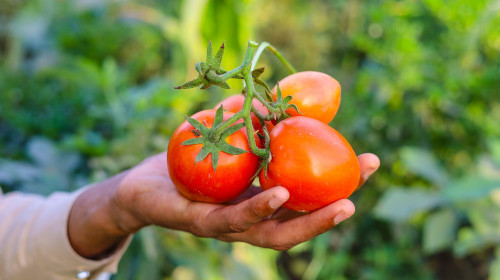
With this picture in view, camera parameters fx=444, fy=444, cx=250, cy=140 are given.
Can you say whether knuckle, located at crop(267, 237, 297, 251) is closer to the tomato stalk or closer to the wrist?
the tomato stalk

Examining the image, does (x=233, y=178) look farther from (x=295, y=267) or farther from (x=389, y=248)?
(x=295, y=267)

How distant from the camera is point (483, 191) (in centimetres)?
195

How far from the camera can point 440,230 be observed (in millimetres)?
2160

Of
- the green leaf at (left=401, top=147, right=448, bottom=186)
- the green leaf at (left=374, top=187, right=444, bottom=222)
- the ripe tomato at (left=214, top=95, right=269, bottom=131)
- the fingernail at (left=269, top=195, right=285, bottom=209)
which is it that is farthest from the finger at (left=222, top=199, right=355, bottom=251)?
the green leaf at (left=401, top=147, right=448, bottom=186)

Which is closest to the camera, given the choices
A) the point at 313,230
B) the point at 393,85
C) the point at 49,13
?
the point at 313,230

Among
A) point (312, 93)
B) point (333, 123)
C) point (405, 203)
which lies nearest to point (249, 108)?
point (312, 93)

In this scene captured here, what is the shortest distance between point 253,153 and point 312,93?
19 centimetres

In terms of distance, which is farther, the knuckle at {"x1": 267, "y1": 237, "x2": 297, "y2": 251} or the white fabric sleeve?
the white fabric sleeve

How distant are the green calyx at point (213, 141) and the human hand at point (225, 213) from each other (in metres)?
0.10

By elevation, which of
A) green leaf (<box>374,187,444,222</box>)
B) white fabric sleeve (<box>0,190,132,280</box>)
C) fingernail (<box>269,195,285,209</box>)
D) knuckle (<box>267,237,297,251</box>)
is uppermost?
fingernail (<box>269,195,285,209</box>)

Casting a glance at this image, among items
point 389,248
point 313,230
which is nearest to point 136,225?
point 313,230

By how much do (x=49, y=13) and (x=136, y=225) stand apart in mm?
2454

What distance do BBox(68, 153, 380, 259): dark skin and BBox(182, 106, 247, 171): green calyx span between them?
0.32ft

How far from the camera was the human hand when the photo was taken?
0.81 meters
